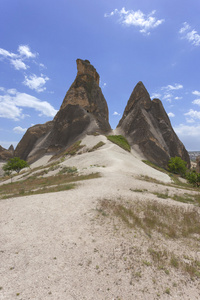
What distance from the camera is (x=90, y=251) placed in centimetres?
593

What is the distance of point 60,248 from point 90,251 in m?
1.07

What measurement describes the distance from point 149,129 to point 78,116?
82.7 feet

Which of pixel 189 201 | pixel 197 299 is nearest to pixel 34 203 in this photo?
pixel 197 299

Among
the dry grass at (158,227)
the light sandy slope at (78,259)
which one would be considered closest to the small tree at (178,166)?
the dry grass at (158,227)

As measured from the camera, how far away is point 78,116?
6084 centimetres

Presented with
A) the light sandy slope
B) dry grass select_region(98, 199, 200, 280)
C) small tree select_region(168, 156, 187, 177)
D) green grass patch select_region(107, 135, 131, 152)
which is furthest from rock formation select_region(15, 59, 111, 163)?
the light sandy slope

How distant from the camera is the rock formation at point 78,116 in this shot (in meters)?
60.2

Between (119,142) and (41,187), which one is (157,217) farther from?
(119,142)

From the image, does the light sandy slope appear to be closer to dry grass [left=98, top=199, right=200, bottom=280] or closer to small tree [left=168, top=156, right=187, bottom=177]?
dry grass [left=98, top=199, right=200, bottom=280]

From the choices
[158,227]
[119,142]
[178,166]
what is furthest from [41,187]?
[178,166]

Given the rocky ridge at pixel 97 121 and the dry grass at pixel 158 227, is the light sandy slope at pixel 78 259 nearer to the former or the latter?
the dry grass at pixel 158 227

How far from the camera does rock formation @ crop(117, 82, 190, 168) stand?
174 ft

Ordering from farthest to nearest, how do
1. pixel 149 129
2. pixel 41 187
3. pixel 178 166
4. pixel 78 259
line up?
pixel 149 129 → pixel 178 166 → pixel 41 187 → pixel 78 259

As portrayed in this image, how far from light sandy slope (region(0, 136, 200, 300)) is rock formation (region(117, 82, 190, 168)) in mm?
46524
